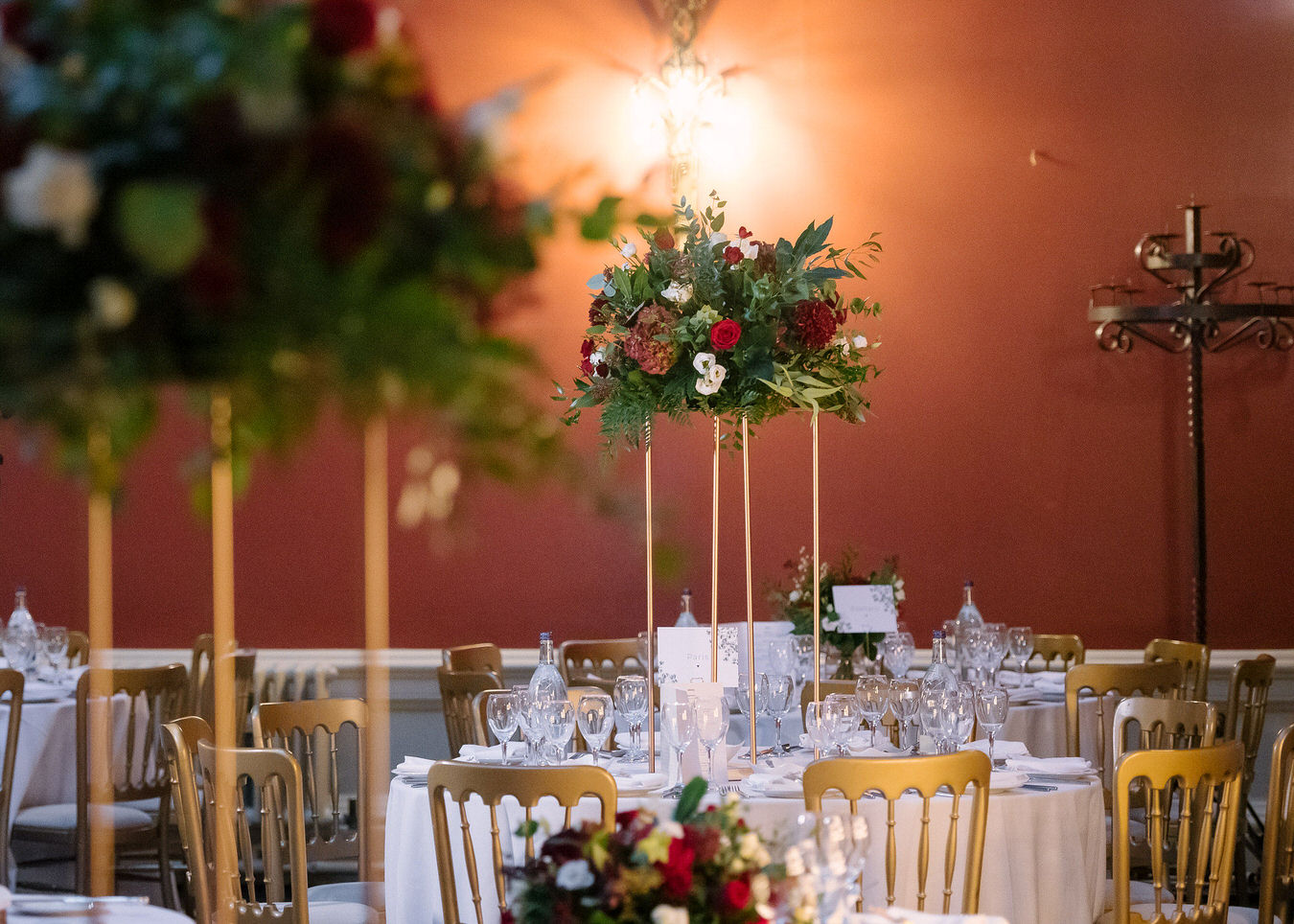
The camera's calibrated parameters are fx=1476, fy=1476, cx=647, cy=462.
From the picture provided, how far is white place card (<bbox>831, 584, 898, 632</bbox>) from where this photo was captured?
4.24m

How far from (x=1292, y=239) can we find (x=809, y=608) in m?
2.87

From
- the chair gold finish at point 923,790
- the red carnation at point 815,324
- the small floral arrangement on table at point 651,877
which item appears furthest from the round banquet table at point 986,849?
the small floral arrangement on table at point 651,877

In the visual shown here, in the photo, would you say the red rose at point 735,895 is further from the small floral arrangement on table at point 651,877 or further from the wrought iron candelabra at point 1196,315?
the wrought iron candelabra at point 1196,315

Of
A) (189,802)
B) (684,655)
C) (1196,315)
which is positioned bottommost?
(189,802)

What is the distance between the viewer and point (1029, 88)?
6398mm

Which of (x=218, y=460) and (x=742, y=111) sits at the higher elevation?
(x=742, y=111)

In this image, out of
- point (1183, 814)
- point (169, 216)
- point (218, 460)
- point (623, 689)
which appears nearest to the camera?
point (169, 216)

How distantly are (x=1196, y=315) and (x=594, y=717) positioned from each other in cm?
355

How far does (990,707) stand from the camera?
3.52m

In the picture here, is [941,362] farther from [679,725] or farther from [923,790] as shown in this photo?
[923,790]

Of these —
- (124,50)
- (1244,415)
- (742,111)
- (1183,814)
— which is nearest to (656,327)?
(1183,814)

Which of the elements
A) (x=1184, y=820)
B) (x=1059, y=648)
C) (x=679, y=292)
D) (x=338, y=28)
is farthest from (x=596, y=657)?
(x=338, y=28)

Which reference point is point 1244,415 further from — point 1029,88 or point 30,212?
point 30,212

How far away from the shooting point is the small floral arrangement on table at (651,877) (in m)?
1.53
